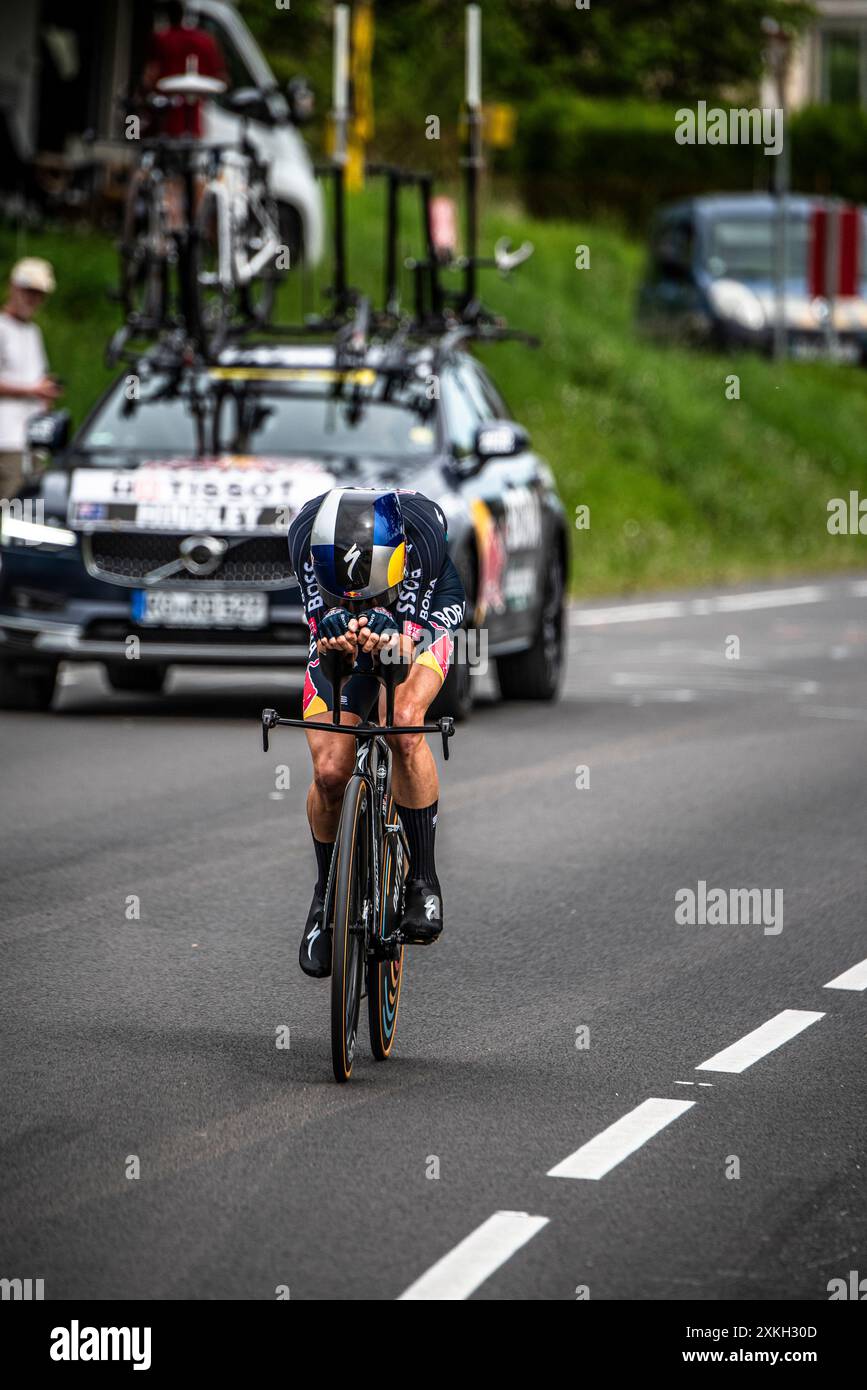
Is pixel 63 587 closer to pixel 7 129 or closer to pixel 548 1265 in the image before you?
pixel 548 1265

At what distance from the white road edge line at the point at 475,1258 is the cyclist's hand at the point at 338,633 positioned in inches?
73.1

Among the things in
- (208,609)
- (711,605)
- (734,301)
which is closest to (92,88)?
(711,605)

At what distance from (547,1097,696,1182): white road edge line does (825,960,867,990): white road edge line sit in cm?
159

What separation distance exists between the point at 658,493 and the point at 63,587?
18249 millimetres

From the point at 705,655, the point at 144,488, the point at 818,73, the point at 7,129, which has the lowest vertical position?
the point at 705,655

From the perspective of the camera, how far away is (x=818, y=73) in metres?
72.5

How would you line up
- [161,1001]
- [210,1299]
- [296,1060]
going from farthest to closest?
[161,1001] < [296,1060] < [210,1299]

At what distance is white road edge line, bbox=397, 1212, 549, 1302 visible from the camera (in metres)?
5.30

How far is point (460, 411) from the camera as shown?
598 inches

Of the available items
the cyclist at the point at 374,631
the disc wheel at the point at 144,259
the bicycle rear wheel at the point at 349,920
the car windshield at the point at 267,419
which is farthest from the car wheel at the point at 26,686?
the bicycle rear wheel at the point at 349,920

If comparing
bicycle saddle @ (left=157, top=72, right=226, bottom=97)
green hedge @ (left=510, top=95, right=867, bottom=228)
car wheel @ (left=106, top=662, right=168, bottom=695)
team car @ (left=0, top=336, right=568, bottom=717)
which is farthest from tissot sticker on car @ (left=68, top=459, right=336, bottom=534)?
green hedge @ (left=510, top=95, right=867, bottom=228)

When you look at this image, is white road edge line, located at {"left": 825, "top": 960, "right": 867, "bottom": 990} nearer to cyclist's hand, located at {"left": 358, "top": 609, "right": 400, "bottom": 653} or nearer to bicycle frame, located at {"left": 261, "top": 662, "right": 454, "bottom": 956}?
bicycle frame, located at {"left": 261, "top": 662, "right": 454, "bottom": 956}

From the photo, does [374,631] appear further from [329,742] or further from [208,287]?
[208,287]

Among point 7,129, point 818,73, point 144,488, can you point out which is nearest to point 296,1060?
point 144,488
